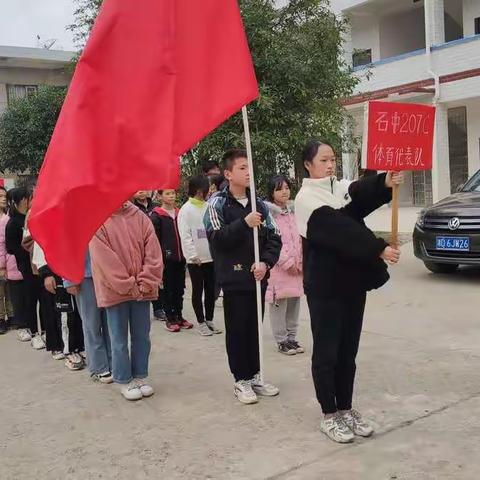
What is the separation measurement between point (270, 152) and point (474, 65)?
8.55 meters

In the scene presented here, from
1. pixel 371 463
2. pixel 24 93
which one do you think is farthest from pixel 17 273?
pixel 24 93

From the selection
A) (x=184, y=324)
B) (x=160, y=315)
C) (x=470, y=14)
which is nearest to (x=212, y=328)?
(x=184, y=324)

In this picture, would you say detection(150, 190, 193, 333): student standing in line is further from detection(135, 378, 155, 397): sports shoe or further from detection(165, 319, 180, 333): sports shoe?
detection(135, 378, 155, 397): sports shoe

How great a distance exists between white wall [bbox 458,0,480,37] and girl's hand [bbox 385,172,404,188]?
52.1 ft

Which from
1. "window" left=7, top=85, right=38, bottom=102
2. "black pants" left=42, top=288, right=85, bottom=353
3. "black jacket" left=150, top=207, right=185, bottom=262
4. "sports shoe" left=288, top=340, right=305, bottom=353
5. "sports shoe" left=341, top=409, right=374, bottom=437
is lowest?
"sports shoe" left=288, top=340, right=305, bottom=353

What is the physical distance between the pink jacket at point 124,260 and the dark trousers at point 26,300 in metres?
2.08

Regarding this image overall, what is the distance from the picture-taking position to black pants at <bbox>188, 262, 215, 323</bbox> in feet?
20.6

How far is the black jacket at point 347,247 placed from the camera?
3.22m

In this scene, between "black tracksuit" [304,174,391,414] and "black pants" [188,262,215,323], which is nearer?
"black tracksuit" [304,174,391,414]


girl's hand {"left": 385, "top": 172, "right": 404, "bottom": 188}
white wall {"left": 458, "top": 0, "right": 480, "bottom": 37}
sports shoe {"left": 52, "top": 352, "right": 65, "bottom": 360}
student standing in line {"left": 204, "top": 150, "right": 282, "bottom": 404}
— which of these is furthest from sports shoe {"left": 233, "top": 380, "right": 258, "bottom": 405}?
white wall {"left": 458, "top": 0, "right": 480, "bottom": 37}

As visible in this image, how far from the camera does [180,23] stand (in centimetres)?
367

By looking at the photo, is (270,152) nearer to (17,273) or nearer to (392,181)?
(17,273)

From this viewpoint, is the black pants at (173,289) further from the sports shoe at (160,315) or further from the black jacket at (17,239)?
the black jacket at (17,239)

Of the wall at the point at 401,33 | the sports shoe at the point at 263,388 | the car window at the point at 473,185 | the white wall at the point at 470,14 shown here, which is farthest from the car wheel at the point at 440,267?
the wall at the point at 401,33
